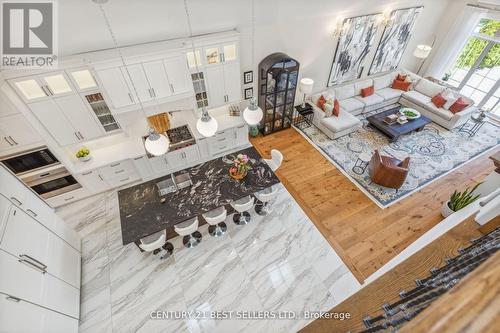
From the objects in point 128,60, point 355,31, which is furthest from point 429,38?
point 128,60

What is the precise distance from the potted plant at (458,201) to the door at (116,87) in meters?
6.31

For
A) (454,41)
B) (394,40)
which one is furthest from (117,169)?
(454,41)

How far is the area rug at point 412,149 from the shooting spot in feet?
17.8

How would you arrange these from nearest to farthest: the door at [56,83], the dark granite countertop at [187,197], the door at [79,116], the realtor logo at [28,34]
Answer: the realtor logo at [28,34] < the door at [56,83] < the dark granite countertop at [187,197] < the door at [79,116]

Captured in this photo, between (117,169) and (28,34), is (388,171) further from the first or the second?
(28,34)

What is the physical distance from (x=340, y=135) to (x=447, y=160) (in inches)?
105

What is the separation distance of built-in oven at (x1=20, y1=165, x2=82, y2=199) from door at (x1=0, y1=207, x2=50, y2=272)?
1.32m

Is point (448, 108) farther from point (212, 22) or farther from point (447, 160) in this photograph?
point (212, 22)

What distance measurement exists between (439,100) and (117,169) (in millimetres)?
8915

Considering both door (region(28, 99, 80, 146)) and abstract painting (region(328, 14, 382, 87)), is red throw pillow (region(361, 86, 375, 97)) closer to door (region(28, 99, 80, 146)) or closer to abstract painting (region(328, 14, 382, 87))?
abstract painting (region(328, 14, 382, 87))

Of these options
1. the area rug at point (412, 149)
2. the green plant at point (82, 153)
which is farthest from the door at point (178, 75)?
the area rug at point (412, 149)

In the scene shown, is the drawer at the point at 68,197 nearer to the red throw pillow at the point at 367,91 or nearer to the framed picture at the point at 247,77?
the framed picture at the point at 247,77

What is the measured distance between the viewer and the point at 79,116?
13.8 ft

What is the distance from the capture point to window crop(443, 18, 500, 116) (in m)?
6.89
